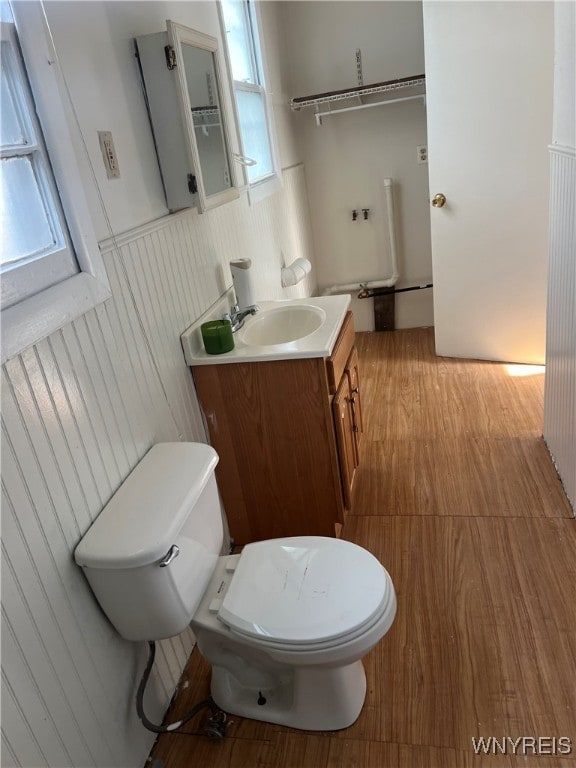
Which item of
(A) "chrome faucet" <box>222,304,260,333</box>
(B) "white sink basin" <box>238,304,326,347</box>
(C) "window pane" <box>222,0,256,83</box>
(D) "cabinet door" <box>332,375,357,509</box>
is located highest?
(C) "window pane" <box>222,0,256,83</box>

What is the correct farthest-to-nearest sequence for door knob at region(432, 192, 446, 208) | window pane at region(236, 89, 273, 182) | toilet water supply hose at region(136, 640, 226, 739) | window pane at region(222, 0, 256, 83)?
door knob at region(432, 192, 446, 208) < window pane at region(236, 89, 273, 182) < window pane at region(222, 0, 256, 83) < toilet water supply hose at region(136, 640, 226, 739)

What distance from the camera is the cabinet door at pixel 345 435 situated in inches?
76.1

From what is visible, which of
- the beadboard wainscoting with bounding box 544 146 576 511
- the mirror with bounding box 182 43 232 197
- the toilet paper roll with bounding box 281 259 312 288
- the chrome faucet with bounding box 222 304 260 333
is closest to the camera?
the mirror with bounding box 182 43 232 197

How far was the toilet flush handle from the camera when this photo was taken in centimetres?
121

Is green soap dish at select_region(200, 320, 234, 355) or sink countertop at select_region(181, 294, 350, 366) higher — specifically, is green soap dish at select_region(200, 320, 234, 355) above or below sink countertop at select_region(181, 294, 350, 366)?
above

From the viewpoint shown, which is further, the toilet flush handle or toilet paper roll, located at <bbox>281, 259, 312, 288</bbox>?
toilet paper roll, located at <bbox>281, 259, 312, 288</bbox>

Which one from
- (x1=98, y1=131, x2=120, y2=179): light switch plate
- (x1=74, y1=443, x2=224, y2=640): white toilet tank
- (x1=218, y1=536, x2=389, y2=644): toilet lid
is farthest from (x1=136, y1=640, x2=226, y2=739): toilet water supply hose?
(x1=98, y1=131, x2=120, y2=179): light switch plate

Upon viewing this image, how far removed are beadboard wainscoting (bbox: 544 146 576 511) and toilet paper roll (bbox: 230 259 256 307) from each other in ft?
3.76

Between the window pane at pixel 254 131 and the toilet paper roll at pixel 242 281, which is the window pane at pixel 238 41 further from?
the toilet paper roll at pixel 242 281

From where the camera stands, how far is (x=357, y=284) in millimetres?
3906

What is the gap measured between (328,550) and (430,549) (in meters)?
0.71

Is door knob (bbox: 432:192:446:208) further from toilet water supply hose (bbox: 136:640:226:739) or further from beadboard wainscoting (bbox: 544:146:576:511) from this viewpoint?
toilet water supply hose (bbox: 136:640:226:739)

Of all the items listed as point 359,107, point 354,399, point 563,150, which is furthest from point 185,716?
point 359,107

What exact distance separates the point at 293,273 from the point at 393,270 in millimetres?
1037
